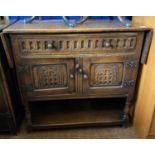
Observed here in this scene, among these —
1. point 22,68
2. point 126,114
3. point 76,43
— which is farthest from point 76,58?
point 126,114

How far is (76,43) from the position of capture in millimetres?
956

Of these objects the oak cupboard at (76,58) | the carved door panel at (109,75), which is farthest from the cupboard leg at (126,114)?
the carved door panel at (109,75)

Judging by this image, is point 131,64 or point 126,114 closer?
point 131,64

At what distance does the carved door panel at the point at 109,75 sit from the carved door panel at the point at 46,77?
4.2 inches

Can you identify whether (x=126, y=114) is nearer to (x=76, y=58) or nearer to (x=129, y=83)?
(x=129, y=83)

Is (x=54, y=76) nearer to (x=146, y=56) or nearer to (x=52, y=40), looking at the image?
(x=52, y=40)

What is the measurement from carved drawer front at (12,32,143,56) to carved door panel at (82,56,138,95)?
8cm

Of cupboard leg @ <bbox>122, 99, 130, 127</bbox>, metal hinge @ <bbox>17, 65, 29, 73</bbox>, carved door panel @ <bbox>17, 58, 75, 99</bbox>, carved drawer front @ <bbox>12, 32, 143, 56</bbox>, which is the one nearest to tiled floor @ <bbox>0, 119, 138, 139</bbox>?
cupboard leg @ <bbox>122, 99, 130, 127</bbox>

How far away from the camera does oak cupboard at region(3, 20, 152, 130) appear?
3.05 ft

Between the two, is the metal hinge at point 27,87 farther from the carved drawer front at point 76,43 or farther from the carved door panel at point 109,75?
the carved door panel at point 109,75

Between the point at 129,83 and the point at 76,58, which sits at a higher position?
the point at 76,58

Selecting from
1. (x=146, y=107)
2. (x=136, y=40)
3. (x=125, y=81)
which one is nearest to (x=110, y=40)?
(x=136, y=40)

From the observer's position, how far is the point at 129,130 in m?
1.30

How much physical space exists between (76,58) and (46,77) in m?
0.24
